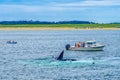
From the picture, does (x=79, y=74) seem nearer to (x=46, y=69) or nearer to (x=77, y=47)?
(x=46, y=69)

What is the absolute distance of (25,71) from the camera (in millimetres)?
65875

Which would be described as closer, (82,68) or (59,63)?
(82,68)

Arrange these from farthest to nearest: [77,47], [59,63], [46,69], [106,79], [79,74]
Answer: [77,47]
[59,63]
[46,69]
[79,74]
[106,79]

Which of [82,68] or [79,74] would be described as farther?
[82,68]

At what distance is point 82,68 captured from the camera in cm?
6819

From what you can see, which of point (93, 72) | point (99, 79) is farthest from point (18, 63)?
point (99, 79)

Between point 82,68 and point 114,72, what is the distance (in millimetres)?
5727

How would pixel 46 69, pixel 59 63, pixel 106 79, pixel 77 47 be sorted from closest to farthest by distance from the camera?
pixel 106 79, pixel 46 69, pixel 59 63, pixel 77 47

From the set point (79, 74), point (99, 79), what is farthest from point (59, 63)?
point (99, 79)

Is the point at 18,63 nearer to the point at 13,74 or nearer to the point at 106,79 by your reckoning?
the point at 13,74

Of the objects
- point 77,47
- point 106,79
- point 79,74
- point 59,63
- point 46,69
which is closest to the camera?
point 106,79

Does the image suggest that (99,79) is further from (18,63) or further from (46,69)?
(18,63)

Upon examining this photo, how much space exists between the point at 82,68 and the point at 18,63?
12.9 metres

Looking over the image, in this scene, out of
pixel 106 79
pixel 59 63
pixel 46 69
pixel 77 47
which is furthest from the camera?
pixel 77 47
